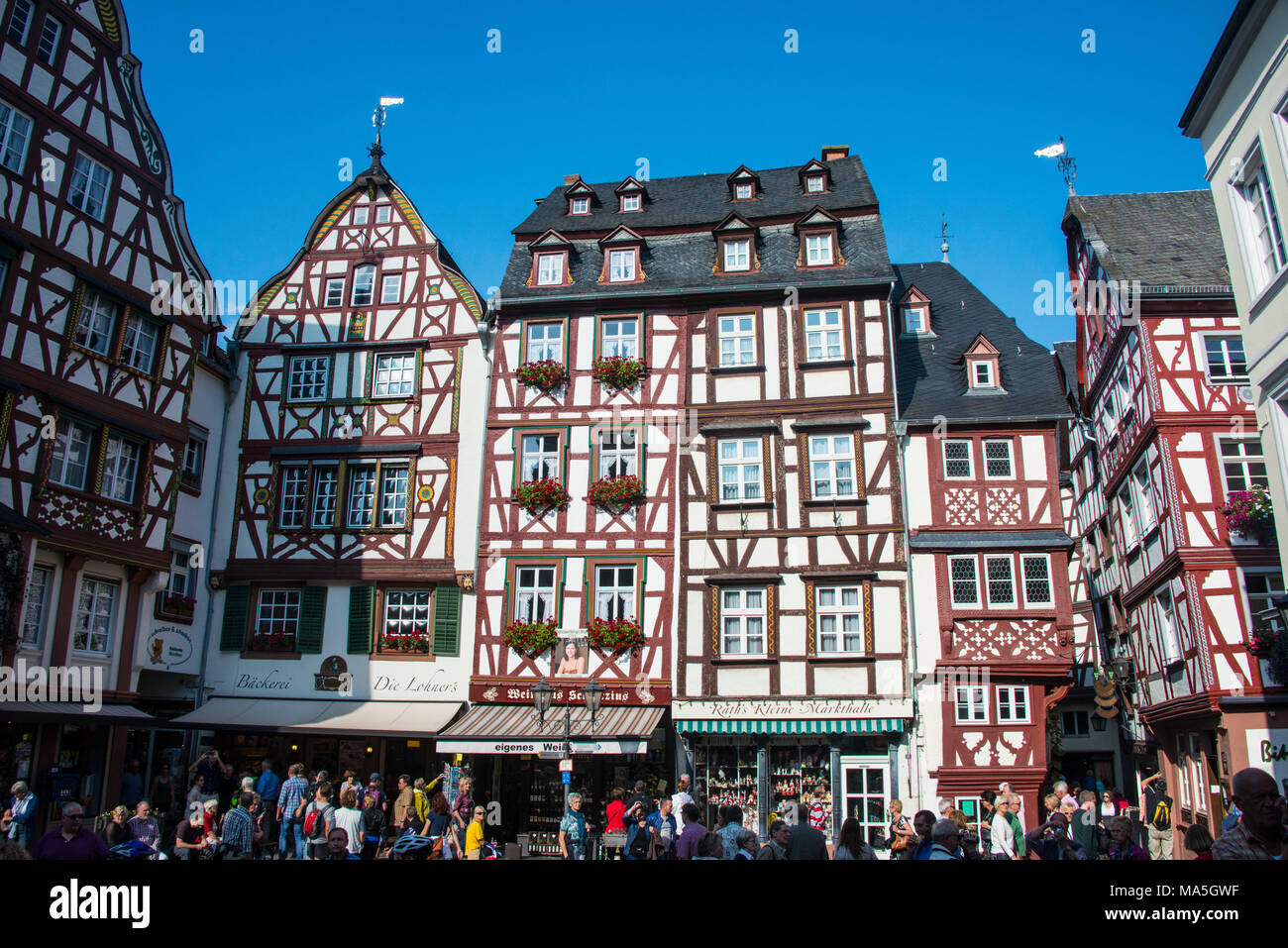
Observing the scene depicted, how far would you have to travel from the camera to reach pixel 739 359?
22.3m

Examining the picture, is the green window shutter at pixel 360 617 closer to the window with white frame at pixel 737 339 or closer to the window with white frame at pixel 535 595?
the window with white frame at pixel 535 595

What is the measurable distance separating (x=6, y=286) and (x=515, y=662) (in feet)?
39.5

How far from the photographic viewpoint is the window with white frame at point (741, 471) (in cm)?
2136

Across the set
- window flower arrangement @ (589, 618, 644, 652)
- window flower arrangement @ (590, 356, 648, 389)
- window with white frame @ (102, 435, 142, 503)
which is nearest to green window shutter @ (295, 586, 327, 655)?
window with white frame @ (102, 435, 142, 503)

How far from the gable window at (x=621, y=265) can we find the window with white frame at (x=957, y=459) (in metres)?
8.27

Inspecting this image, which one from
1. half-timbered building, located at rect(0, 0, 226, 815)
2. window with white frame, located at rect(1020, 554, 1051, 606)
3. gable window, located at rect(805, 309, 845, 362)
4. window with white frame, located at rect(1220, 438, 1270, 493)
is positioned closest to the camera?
half-timbered building, located at rect(0, 0, 226, 815)

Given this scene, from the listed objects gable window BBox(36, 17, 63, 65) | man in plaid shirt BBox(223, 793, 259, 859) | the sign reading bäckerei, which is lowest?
man in plaid shirt BBox(223, 793, 259, 859)

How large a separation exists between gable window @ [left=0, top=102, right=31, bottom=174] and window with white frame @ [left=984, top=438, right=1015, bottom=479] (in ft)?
65.0

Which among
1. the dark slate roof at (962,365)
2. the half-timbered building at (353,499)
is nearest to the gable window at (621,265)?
the half-timbered building at (353,499)

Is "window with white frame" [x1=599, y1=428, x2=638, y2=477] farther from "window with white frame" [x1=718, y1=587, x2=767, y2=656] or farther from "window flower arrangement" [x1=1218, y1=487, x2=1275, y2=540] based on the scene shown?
"window flower arrangement" [x1=1218, y1=487, x2=1275, y2=540]

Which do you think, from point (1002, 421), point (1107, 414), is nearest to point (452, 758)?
point (1002, 421)

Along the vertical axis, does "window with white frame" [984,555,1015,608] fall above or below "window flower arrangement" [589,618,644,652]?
above

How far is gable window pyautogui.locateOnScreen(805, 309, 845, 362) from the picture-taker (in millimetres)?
21859

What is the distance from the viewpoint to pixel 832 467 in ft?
69.2
